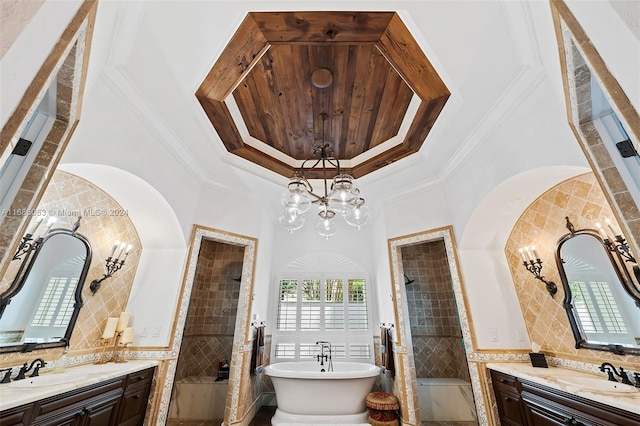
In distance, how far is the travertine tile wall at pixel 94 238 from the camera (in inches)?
92.1

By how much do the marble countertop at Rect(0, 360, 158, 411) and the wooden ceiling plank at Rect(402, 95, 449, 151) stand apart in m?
3.54

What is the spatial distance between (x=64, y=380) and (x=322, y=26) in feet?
10.6

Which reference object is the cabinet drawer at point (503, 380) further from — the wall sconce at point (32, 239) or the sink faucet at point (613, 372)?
the wall sconce at point (32, 239)

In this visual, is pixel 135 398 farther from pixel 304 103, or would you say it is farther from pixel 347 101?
pixel 347 101

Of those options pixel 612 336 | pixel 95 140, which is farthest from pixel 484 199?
pixel 95 140

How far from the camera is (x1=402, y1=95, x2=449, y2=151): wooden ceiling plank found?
2436 mm

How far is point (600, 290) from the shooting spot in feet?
7.50

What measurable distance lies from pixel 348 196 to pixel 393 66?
3.68 ft

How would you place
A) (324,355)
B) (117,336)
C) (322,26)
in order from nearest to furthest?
(322,26)
(117,336)
(324,355)

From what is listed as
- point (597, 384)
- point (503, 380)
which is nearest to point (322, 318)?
point (503, 380)

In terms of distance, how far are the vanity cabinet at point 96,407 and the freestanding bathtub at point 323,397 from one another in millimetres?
1556

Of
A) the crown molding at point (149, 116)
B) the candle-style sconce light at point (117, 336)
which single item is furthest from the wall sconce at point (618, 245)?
the candle-style sconce light at point (117, 336)

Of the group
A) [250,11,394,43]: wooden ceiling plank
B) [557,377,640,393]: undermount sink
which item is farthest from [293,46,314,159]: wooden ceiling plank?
[557,377,640,393]: undermount sink

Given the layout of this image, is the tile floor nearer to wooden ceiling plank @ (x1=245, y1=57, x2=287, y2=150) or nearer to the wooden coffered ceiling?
the wooden coffered ceiling
